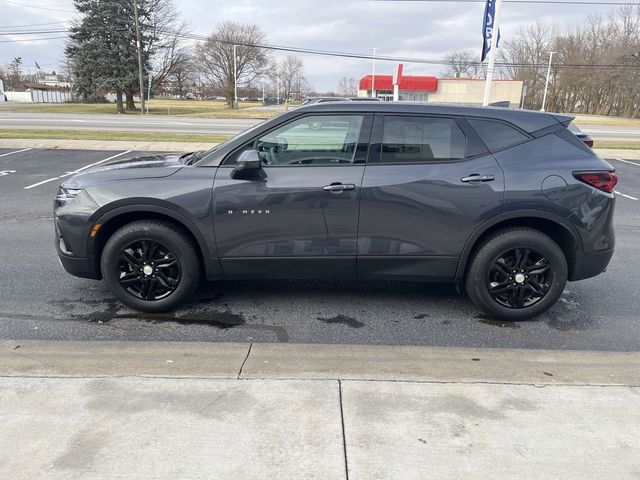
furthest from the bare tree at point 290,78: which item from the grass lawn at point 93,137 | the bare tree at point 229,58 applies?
the grass lawn at point 93,137

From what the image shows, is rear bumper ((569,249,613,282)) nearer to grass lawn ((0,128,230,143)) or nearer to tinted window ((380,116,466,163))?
tinted window ((380,116,466,163))

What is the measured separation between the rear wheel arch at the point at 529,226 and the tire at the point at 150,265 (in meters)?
2.20

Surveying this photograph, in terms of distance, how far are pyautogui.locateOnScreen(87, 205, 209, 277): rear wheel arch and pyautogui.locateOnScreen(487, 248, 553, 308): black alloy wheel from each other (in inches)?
93.3

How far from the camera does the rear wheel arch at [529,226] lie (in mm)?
A: 3787

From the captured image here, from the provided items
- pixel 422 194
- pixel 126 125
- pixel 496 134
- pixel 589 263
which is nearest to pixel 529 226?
pixel 589 263

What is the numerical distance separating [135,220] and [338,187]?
168cm

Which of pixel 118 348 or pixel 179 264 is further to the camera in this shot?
pixel 179 264

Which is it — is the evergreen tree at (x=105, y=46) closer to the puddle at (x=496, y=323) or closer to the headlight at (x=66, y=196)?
the headlight at (x=66, y=196)

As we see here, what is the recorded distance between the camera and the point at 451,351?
3.46m

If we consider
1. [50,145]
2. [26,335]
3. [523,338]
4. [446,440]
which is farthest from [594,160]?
[50,145]

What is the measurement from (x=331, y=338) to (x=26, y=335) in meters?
2.31

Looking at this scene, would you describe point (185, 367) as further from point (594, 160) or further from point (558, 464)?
point (594, 160)

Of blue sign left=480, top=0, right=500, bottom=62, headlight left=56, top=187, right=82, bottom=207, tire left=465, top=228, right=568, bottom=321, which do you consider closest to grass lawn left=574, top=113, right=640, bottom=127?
blue sign left=480, top=0, right=500, bottom=62

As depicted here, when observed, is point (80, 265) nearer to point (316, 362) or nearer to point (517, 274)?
point (316, 362)
